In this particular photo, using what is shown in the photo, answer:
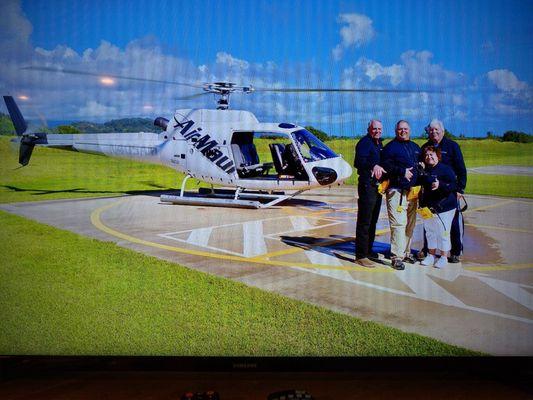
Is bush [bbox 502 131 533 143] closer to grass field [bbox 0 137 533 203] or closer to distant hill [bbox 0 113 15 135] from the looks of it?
grass field [bbox 0 137 533 203]

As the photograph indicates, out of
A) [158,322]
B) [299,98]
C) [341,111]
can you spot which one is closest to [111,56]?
[299,98]

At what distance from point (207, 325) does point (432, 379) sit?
1.53 metres

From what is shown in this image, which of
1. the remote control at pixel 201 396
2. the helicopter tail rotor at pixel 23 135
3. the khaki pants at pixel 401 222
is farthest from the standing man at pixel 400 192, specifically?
the helicopter tail rotor at pixel 23 135

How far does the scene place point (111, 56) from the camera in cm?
295

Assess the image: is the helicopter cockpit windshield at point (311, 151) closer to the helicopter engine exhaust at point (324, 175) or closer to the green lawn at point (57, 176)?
the helicopter engine exhaust at point (324, 175)

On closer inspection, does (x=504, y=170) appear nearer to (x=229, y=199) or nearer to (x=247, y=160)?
(x=229, y=199)

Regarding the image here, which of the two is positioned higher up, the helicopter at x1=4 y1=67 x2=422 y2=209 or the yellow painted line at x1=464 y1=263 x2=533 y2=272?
the helicopter at x1=4 y1=67 x2=422 y2=209

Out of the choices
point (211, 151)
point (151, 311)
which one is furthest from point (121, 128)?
point (211, 151)

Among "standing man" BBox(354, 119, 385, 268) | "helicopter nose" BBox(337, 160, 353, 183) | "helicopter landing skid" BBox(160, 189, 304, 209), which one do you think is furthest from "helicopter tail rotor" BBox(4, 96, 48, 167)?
"helicopter nose" BBox(337, 160, 353, 183)

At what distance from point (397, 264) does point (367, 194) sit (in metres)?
0.64

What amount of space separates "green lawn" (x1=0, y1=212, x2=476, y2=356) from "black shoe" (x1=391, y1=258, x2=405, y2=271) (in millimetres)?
549

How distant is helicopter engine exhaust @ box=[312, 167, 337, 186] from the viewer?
19.3 ft

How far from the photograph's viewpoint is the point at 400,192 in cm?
321

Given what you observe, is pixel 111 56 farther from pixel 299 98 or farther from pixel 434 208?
pixel 434 208
